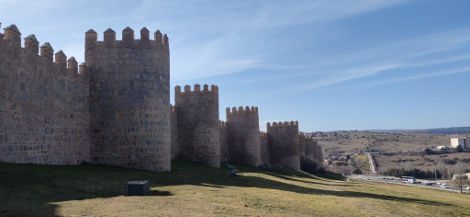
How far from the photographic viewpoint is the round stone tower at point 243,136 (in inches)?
1581

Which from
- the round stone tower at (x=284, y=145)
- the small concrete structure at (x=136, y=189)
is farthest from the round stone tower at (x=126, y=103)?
the round stone tower at (x=284, y=145)

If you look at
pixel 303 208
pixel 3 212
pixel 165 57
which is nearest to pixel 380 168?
pixel 165 57

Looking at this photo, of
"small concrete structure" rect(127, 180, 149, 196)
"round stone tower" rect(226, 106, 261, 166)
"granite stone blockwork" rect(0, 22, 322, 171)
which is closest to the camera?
"small concrete structure" rect(127, 180, 149, 196)

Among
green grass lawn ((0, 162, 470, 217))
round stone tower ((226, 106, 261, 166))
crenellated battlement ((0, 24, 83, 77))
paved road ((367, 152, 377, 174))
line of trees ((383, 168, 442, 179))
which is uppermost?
crenellated battlement ((0, 24, 83, 77))

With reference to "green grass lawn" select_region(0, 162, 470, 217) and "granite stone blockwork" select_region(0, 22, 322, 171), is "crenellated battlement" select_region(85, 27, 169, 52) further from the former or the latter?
"green grass lawn" select_region(0, 162, 470, 217)

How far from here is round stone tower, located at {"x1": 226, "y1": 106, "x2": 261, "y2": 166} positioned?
40.2m

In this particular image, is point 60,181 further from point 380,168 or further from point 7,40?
point 380,168

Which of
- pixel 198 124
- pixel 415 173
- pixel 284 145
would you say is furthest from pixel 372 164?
pixel 198 124

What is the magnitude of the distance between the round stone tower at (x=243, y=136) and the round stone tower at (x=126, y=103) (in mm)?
18338

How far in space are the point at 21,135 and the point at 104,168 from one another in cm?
407

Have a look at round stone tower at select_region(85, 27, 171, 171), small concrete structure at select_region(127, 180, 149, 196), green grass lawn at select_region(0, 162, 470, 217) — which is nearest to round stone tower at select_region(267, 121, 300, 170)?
round stone tower at select_region(85, 27, 171, 171)

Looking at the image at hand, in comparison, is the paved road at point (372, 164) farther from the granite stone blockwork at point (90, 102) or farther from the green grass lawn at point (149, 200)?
the green grass lawn at point (149, 200)

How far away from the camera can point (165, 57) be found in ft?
75.7

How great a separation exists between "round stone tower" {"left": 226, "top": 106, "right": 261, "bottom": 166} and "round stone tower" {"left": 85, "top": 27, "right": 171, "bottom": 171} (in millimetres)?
18338
